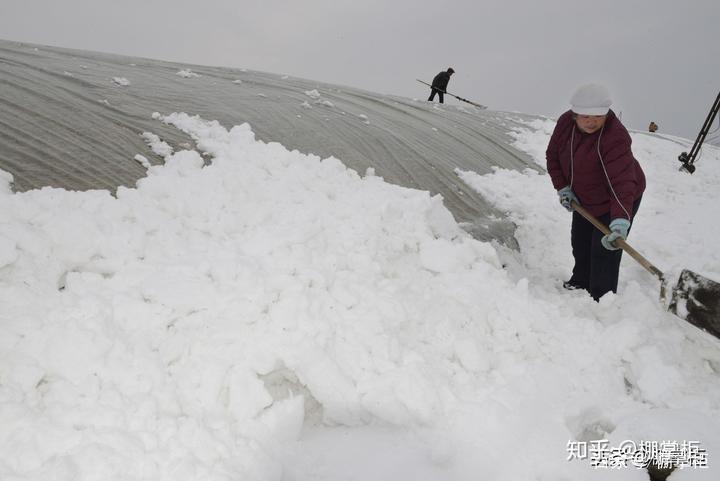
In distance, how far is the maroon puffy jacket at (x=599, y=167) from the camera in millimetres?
2279

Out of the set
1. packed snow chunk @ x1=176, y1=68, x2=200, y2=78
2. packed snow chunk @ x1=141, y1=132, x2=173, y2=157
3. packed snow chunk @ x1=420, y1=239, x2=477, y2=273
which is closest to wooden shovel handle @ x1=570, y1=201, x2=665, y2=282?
packed snow chunk @ x1=420, y1=239, x2=477, y2=273

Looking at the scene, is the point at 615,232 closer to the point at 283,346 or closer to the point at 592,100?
the point at 592,100

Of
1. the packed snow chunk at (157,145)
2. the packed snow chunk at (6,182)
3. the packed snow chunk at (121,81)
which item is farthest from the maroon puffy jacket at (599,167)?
the packed snow chunk at (121,81)

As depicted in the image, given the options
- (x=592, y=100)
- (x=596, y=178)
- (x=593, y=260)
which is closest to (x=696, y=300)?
(x=593, y=260)

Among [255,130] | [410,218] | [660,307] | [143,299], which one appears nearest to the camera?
[143,299]

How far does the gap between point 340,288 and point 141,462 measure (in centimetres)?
93

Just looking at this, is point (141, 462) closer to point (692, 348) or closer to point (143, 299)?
A: point (143, 299)

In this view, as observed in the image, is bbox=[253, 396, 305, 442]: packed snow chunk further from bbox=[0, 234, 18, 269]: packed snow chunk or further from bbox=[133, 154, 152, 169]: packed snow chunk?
bbox=[133, 154, 152, 169]: packed snow chunk

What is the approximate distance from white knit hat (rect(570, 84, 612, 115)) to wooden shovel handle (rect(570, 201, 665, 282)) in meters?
0.55

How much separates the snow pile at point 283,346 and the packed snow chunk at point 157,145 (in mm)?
144

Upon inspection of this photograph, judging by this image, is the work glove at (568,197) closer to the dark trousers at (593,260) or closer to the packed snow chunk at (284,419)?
the dark trousers at (593,260)

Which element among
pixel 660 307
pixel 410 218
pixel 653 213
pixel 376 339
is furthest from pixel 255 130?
pixel 653 213

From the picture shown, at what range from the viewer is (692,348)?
6.64 feet

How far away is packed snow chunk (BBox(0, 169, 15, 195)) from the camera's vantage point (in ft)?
6.10
